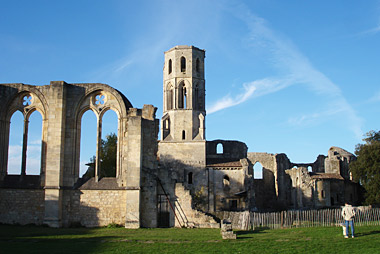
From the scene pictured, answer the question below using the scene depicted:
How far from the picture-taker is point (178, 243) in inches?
587

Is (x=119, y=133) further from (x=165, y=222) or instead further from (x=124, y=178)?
(x=165, y=222)

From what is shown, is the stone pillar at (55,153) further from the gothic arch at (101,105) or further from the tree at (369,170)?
the tree at (369,170)

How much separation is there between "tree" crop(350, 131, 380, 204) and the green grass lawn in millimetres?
21624

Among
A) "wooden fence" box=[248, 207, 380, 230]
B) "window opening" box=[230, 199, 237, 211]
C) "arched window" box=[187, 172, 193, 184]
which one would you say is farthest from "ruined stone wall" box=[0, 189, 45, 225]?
"window opening" box=[230, 199, 237, 211]

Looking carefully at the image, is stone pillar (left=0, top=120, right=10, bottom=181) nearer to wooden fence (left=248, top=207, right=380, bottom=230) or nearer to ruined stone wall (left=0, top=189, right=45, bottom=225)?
ruined stone wall (left=0, top=189, right=45, bottom=225)

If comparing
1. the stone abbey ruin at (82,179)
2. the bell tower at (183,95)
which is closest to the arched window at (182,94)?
the bell tower at (183,95)

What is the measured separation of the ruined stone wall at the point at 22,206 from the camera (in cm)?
2188

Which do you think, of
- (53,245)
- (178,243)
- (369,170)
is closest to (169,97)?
(369,170)

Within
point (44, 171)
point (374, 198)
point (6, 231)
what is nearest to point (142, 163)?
point (44, 171)

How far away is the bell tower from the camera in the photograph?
150 ft

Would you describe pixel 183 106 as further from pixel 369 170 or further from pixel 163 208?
pixel 163 208

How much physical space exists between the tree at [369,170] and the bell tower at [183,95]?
50.0ft

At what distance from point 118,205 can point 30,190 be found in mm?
4602

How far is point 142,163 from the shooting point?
72.8 ft
